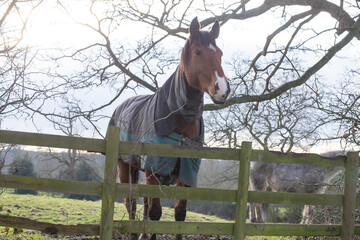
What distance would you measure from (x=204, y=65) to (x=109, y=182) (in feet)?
5.55

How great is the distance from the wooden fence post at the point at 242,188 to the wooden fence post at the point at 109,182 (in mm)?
1314

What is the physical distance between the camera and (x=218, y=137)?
12422 millimetres

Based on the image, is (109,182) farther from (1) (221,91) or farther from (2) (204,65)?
(2) (204,65)

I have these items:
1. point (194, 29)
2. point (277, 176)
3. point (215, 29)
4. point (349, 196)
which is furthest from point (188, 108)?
point (277, 176)

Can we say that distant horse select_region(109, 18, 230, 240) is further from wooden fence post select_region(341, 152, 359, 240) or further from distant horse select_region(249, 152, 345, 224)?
distant horse select_region(249, 152, 345, 224)

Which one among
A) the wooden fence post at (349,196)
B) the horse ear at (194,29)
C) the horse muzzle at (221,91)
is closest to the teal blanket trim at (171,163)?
the horse muzzle at (221,91)

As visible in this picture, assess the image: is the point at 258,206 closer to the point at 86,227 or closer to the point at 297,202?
the point at 297,202

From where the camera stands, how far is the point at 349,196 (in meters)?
4.57

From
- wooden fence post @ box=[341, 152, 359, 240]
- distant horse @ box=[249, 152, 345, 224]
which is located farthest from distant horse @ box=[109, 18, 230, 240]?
distant horse @ box=[249, 152, 345, 224]

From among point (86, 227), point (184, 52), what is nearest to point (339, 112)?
point (184, 52)

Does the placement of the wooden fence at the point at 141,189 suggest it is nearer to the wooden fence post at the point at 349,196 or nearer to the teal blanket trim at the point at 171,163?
the wooden fence post at the point at 349,196

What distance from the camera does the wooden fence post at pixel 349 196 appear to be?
4523 mm

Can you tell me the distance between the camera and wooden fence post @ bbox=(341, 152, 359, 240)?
178 inches

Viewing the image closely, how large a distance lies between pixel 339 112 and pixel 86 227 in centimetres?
468
